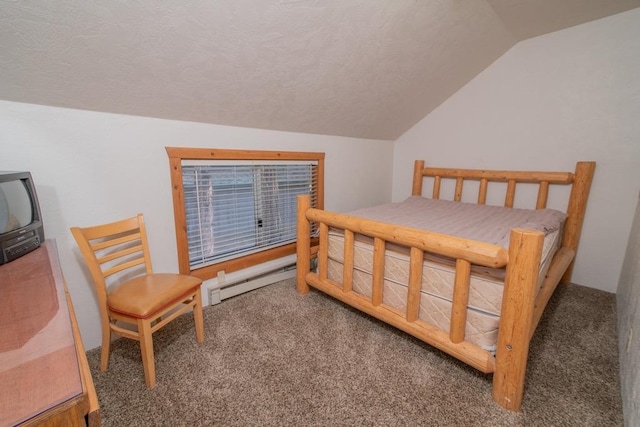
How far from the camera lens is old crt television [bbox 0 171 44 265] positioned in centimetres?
108

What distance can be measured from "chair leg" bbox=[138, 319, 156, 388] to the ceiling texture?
119cm

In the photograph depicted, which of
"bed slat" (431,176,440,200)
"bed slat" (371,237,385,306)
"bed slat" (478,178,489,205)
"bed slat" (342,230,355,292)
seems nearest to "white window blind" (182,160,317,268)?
"bed slat" (342,230,355,292)

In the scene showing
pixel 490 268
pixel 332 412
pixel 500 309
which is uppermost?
pixel 490 268

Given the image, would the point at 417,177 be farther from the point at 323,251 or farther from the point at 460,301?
the point at 460,301

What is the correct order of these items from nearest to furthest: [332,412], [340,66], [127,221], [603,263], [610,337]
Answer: [332,412] → [127,221] → [610,337] → [340,66] → [603,263]

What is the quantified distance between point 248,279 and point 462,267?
1658 millimetres

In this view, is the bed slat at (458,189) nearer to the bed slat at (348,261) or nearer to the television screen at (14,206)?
the bed slat at (348,261)

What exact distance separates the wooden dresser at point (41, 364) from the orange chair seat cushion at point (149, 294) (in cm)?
51

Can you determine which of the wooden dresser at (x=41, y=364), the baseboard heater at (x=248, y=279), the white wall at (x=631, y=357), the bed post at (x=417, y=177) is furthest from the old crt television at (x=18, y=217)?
the bed post at (x=417, y=177)

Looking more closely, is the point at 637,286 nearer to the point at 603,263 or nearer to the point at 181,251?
the point at 603,263

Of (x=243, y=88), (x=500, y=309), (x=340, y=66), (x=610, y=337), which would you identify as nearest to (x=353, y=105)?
(x=340, y=66)

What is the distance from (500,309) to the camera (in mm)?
1324

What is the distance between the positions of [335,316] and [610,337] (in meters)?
1.74

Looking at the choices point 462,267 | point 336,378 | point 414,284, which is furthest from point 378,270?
point 336,378
